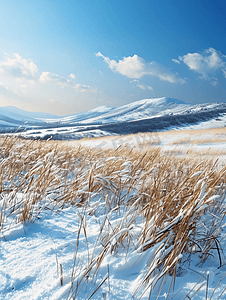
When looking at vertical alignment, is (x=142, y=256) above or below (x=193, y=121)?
below

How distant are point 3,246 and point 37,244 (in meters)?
0.23

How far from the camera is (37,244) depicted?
122 cm

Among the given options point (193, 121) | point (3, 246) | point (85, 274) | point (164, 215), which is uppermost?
point (193, 121)

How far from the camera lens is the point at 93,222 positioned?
1579 mm

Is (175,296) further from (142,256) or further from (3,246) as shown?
(3,246)

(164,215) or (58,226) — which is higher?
(164,215)

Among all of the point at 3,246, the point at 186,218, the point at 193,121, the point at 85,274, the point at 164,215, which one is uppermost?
the point at 193,121

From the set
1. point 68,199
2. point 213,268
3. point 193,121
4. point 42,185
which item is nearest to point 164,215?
point 213,268

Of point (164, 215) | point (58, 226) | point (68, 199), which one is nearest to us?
point (164, 215)

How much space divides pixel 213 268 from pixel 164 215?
0.42 m

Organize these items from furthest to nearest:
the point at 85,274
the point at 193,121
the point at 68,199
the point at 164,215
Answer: the point at 193,121
the point at 68,199
the point at 164,215
the point at 85,274

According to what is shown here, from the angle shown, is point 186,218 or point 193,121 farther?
point 193,121

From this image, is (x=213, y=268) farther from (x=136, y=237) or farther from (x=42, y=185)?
(x=42, y=185)

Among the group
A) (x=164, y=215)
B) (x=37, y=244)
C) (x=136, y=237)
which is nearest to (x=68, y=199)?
(x=37, y=244)
